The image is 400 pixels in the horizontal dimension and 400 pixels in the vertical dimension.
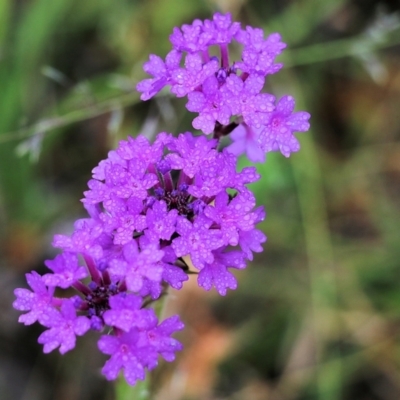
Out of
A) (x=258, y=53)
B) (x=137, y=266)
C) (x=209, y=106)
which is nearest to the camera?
(x=137, y=266)

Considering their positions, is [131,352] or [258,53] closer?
[131,352]

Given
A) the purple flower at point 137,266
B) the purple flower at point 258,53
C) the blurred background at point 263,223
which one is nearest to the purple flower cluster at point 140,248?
the purple flower at point 137,266

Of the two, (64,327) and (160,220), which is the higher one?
(160,220)

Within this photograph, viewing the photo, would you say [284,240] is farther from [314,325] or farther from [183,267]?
[183,267]

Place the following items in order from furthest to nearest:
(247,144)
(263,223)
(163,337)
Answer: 1. (263,223)
2. (247,144)
3. (163,337)

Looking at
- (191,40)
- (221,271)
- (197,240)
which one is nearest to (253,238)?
(221,271)

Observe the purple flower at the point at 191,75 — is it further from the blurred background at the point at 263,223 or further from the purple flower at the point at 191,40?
the blurred background at the point at 263,223

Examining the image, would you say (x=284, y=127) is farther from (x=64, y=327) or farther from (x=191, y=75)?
(x=64, y=327)

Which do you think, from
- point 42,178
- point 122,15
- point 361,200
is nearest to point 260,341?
point 361,200
